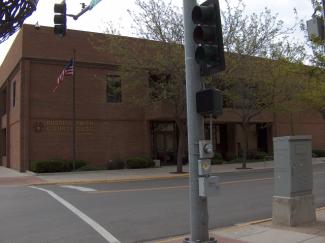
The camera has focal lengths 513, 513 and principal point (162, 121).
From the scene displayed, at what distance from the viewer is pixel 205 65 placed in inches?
320

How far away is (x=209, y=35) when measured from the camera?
7.78 meters

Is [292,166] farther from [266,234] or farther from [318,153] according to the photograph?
[318,153]

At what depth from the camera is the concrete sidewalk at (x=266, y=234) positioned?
9000 millimetres

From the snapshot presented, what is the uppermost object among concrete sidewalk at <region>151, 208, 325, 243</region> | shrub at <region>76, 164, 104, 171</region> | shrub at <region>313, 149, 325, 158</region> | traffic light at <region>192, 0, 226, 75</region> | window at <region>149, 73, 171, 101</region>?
window at <region>149, 73, 171, 101</region>

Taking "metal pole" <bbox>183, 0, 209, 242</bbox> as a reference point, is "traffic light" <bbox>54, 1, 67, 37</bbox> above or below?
above

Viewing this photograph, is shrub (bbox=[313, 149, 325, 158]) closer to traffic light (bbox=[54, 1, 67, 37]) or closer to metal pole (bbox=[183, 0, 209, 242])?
traffic light (bbox=[54, 1, 67, 37])

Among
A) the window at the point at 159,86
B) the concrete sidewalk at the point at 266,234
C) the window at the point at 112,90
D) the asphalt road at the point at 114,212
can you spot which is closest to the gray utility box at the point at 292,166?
the concrete sidewalk at the point at 266,234

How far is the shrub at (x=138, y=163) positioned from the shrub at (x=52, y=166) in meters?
3.59

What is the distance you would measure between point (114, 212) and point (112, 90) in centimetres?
2269

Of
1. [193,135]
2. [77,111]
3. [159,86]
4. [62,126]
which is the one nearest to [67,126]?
[62,126]

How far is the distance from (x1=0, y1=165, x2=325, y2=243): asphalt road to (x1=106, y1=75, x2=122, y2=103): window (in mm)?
16398

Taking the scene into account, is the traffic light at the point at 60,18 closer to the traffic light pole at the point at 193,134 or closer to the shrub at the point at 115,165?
the traffic light pole at the point at 193,134

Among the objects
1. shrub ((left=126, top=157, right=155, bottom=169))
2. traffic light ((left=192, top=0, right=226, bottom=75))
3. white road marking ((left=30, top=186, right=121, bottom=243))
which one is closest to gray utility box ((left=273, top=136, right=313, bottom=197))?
traffic light ((left=192, top=0, right=226, bottom=75))

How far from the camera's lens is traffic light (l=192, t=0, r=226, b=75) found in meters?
7.80
